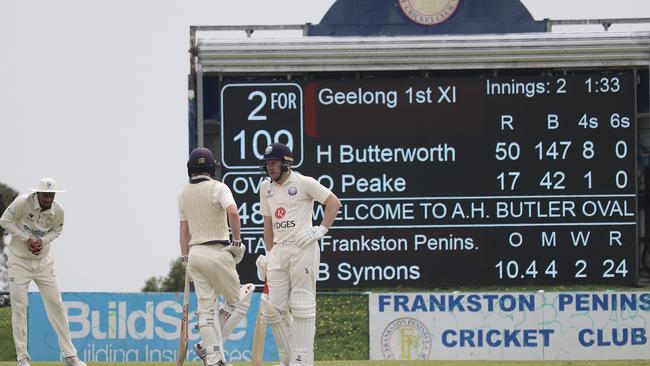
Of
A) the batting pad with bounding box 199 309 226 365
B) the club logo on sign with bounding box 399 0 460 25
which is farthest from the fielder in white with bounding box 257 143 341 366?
the club logo on sign with bounding box 399 0 460 25

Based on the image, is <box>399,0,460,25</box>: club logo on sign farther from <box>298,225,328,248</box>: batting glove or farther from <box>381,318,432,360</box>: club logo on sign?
<box>298,225,328,248</box>: batting glove

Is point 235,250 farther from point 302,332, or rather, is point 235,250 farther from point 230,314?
point 302,332

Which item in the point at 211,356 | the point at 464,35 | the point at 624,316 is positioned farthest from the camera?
the point at 464,35

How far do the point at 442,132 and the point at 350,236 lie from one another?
169 centimetres

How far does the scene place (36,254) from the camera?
1244 centimetres

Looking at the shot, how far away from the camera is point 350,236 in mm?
17656

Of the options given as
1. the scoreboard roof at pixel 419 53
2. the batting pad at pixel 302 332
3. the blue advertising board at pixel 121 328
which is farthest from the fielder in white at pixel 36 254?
the scoreboard roof at pixel 419 53

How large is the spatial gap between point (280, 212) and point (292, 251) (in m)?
0.32

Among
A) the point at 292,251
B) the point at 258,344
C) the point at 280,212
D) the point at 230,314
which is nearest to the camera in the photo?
the point at 292,251

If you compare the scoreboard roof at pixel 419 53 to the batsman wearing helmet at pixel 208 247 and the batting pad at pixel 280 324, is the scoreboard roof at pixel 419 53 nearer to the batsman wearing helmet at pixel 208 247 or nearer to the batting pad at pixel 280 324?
the batsman wearing helmet at pixel 208 247

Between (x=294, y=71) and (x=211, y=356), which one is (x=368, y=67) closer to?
(x=294, y=71)

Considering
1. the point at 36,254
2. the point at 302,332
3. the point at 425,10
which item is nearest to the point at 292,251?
the point at 302,332

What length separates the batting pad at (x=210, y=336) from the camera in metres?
10.9

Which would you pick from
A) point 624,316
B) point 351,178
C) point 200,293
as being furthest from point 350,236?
point 200,293
